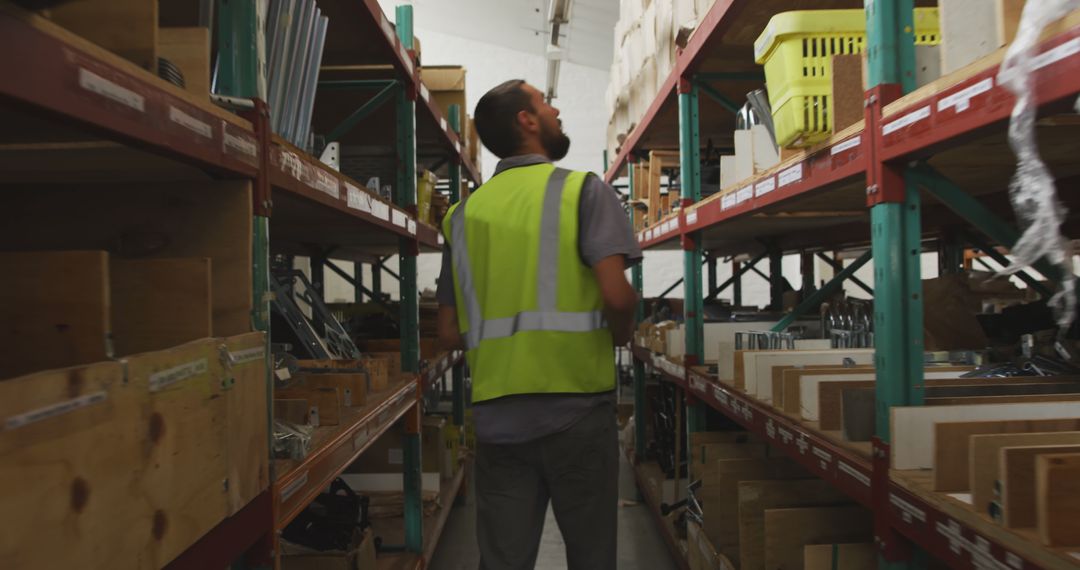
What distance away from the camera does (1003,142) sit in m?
1.52

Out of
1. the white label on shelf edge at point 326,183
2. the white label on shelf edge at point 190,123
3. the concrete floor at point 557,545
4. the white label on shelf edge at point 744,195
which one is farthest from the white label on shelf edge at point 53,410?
the concrete floor at point 557,545

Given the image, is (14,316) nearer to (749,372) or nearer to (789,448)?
(789,448)

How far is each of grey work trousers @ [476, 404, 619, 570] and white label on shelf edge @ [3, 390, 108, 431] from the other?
121cm

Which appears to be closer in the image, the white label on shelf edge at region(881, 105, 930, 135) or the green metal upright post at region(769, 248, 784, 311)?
the white label on shelf edge at region(881, 105, 930, 135)

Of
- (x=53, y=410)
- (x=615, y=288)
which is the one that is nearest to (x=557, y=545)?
(x=615, y=288)

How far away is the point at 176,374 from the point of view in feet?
3.48

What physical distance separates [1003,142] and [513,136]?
4.11 ft

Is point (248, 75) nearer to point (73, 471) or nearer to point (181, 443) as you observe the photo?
point (181, 443)

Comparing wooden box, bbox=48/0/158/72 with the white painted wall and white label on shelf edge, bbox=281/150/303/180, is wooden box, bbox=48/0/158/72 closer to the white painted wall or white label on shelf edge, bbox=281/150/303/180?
white label on shelf edge, bbox=281/150/303/180

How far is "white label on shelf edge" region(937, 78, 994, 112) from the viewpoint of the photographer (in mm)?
1175

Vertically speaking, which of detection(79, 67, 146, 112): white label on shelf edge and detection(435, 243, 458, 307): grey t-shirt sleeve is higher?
detection(79, 67, 146, 112): white label on shelf edge

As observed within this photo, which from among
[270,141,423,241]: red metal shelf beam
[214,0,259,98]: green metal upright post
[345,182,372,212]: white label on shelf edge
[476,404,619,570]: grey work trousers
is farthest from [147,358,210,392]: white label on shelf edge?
[345,182,372,212]: white label on shelf edge

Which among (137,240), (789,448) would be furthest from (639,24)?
(137,240)

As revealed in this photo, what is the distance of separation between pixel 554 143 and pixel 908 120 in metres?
1.02
